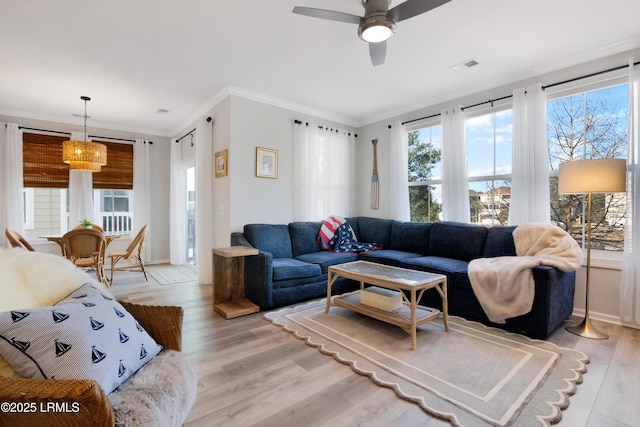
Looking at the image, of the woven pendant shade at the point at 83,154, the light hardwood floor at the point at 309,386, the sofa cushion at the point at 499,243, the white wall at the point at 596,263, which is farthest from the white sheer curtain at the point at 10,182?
the sofa cushion at the point at 499,243

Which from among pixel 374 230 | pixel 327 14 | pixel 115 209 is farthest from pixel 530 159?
pixel 115 209

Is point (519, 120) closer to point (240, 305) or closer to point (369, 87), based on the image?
point (369, 87)

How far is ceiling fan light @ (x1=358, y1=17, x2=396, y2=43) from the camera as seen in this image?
1964mm

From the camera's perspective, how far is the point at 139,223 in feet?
18.7

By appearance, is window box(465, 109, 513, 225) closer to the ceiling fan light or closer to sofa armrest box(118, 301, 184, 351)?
the ceiling fan light

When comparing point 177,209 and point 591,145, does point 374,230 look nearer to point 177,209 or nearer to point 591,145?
point 591,145

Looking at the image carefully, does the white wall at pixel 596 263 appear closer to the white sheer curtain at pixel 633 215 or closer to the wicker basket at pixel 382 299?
the white sheer curtain at pixel 633 215

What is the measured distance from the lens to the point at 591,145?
3.05 meters

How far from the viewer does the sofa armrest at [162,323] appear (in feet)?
4.52

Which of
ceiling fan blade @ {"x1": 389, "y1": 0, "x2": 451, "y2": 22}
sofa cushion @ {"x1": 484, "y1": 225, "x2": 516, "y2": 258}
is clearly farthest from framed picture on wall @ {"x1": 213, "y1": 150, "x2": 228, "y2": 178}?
sofa cushion @ {"x1": 484, "y1": 225, "x2": 516, "y2": 258}

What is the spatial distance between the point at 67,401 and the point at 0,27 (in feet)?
10.9

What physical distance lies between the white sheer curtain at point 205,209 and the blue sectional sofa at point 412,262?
702 millimetres

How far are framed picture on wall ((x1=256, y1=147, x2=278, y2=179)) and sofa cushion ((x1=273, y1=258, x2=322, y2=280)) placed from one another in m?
1.22

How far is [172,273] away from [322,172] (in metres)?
2.97
